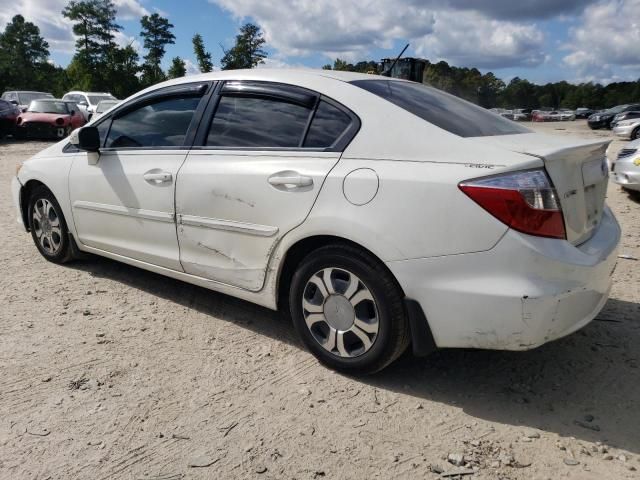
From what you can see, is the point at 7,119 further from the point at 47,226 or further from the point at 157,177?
the point at 157,177

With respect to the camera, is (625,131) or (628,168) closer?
(628,168)

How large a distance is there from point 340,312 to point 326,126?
1.02m

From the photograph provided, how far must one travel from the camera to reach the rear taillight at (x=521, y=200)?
96.0 inches

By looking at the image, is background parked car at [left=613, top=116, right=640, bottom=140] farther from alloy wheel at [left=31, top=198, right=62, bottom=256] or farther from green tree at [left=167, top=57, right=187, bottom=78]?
green tree at [left=167, top=57, right=187, bottom=78]

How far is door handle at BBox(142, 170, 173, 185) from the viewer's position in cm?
366

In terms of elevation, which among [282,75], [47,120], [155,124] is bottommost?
[47,120]

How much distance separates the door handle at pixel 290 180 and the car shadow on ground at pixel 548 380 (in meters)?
1.04

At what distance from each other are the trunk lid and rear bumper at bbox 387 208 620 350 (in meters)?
0.14

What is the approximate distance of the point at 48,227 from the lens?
192 inches

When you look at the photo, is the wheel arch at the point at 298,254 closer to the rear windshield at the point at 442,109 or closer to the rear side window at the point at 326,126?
the rear side window at the point at 326,126

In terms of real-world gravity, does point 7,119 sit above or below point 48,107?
below

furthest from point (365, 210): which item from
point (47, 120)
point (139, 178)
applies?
point (47, 120)

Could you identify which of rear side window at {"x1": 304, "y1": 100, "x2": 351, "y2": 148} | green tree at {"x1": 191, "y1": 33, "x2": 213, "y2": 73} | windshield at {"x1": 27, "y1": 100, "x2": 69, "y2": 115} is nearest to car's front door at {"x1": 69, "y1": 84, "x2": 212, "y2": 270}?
rear side window at {"x1": 304, "y1": 100, "x2": 351, "y2": 148}

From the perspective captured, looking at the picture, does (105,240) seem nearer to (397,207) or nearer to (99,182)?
(99,182)
